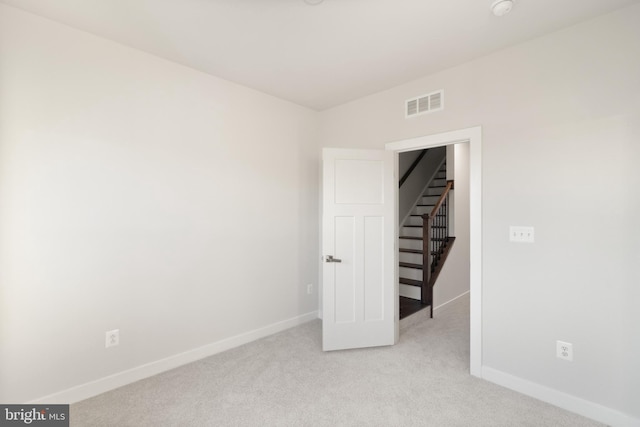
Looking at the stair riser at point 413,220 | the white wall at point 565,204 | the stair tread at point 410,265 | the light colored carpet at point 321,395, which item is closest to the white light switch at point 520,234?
the white wall at point 565,204

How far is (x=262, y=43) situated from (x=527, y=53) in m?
1.99

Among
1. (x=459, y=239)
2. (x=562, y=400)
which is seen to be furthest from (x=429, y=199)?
(x=562, y=400)

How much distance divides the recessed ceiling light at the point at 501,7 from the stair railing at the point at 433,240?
2.42 metres

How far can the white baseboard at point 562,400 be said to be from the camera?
1843mm

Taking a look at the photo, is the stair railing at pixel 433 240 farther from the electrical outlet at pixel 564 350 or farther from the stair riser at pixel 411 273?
the electrical outlet at pixel 564 350

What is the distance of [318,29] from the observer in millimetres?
2047

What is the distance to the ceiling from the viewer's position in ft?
5.99

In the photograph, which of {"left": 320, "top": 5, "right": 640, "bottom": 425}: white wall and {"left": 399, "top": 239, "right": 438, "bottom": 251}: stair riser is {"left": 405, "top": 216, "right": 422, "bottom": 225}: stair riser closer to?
{"left": 399, "top": 239, "right": 438, "bottom": 251}: stair riser

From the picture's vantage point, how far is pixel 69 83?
2.07m

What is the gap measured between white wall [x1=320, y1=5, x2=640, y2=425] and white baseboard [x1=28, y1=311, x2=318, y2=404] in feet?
6.99

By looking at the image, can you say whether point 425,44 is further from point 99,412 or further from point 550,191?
point 99,412

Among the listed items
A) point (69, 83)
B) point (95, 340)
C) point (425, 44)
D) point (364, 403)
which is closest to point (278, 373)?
point (364, 403)

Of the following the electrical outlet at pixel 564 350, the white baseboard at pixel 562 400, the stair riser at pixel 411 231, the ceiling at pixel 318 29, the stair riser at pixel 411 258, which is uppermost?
the ceiling at pixel 318 29

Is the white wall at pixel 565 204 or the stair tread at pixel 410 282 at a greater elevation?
the white wall at pixel 565 204
